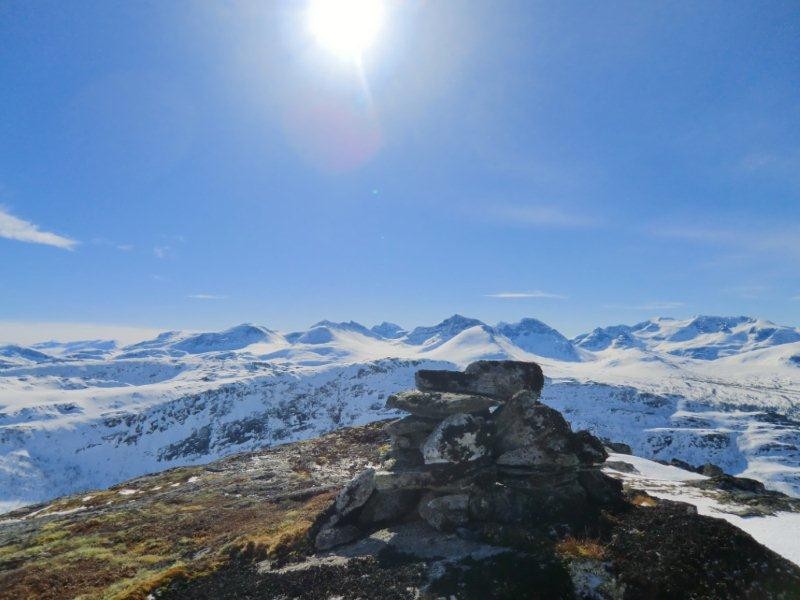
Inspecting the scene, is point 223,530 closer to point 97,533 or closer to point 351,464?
point 97,533

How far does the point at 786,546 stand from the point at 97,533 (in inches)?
1706

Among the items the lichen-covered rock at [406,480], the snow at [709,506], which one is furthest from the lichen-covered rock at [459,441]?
the snow at [709,506]

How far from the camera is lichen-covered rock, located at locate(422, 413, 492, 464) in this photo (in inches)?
1024

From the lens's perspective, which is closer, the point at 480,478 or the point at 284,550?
the point at 284,550

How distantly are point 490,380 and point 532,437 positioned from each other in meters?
6.15

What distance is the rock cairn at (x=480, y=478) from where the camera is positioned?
23.0 metres

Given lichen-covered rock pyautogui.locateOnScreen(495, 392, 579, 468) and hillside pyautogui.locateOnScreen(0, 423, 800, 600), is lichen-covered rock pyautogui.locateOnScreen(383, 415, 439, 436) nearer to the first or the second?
lichen-covered rock pyautogui.locateOnScreen(495, 392, 579, 468)

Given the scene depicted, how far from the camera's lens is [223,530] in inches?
1258

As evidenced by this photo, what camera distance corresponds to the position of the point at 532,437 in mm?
25312

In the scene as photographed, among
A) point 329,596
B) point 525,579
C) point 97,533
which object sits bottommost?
point 97,533

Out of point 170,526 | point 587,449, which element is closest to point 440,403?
point 587,449

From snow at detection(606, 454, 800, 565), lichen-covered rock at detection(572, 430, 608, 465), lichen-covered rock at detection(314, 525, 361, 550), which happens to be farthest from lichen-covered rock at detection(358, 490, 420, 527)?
snow at detection(606, 454, 800, 565)

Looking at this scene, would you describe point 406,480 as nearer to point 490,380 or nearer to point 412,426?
point 412,426

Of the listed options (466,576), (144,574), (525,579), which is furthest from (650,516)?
(144,574)
